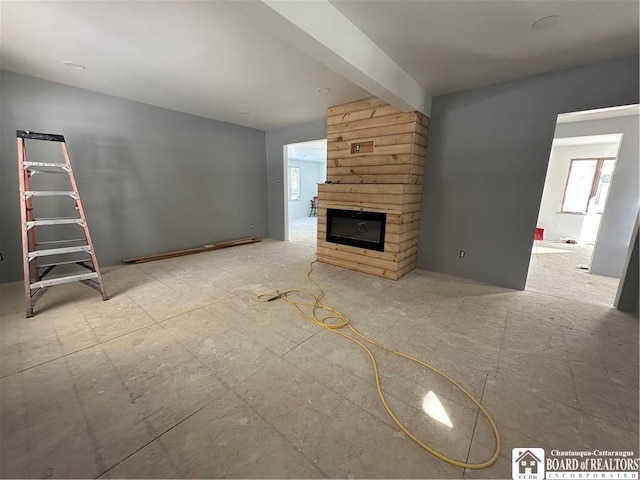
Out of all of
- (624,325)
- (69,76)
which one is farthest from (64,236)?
(624,325)

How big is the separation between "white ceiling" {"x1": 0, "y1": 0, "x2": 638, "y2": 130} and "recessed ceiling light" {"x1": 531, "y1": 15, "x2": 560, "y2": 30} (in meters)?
0.04

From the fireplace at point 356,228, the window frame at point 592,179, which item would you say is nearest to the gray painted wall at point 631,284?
the fireplace at point 356,228

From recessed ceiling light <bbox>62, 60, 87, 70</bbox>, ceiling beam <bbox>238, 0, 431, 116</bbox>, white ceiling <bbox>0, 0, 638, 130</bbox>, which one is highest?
white ceiling <bbox>0, 0, 638, 130</bbox>

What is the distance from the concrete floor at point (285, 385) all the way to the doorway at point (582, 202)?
102cm

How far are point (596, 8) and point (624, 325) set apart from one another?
281 centimetres

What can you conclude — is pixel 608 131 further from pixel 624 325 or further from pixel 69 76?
pixel 69 76

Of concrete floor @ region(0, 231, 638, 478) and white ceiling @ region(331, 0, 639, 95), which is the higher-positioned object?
white ceiling @ region(331, 0, 639, 95)

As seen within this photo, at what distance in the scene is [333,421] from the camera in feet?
4.55

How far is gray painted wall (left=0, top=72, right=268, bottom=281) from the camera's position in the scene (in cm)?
319

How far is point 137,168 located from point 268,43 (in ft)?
10.6

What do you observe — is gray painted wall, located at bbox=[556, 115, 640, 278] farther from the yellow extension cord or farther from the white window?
the white window

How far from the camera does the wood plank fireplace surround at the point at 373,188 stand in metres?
3.52

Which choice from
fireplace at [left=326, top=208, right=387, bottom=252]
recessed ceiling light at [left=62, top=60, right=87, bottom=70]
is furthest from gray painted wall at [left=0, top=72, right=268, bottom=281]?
→ fireplace at [left=326, top=208, right=387, bottom=252]

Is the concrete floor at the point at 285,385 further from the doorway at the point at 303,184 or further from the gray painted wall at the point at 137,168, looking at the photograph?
the doorway at the point at 303,184
